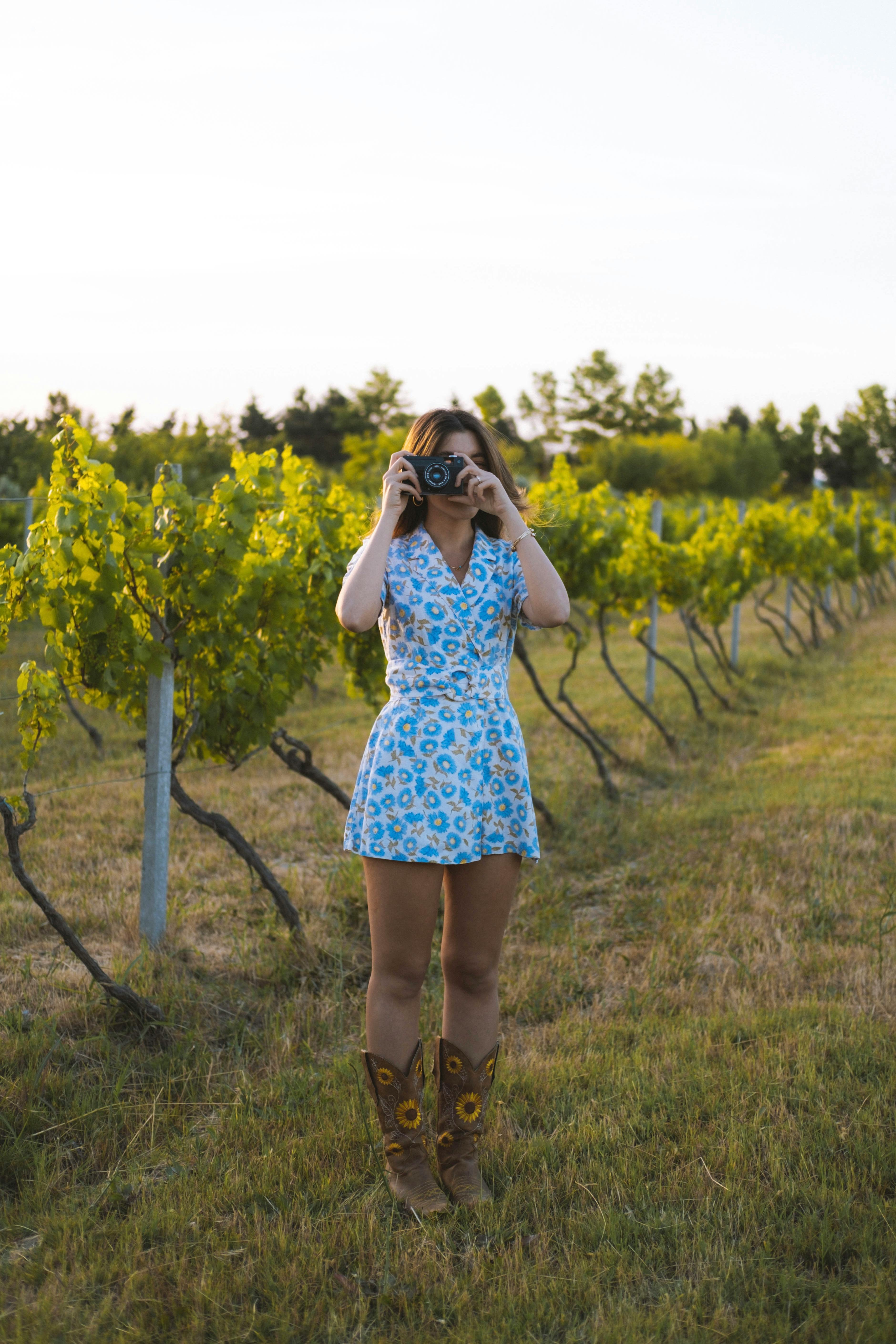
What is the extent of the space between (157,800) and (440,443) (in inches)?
73.8

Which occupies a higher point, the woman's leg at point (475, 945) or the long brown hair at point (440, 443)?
the long brown hair at point (440, 443)

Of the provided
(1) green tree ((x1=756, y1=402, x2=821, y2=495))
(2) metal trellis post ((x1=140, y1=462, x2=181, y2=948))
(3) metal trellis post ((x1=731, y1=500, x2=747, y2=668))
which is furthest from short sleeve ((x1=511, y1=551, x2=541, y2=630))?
(1) green tree ((x1=756, y1=402, x2=821, y2=495))

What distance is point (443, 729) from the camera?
2.31 meters

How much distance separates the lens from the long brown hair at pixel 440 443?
7.95 feet

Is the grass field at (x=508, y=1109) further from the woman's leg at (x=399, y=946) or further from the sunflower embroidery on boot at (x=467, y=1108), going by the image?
the woman's leg at (x=399, y=946)

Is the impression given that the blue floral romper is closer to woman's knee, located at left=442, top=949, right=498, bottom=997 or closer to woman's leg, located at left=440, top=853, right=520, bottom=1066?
woman's leg, located at left=440, top=853, right=520, bottom=1066

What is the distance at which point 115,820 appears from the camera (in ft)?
18.1

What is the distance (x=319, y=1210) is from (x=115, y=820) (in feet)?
11.5

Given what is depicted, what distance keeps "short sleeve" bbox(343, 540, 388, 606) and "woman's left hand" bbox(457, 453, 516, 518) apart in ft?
0.81

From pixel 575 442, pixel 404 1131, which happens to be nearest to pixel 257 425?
pixel 575 442

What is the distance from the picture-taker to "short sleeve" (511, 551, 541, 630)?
7.94ft

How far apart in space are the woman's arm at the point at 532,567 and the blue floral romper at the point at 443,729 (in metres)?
0.05

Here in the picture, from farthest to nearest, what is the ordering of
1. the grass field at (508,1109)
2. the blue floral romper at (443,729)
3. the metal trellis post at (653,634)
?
the metal trellis post at (653,634), the blue floral romper at (443,729), the grass field at (508,1109)

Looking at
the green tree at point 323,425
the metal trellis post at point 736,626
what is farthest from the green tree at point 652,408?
the metal trellis post at point 736,626
